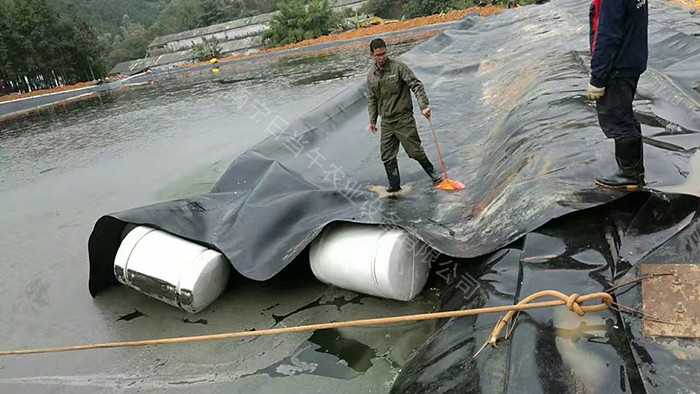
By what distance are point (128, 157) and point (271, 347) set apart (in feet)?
26.8

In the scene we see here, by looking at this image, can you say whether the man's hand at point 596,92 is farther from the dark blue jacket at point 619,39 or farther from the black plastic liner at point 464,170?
the black plastic liner at point 464,170

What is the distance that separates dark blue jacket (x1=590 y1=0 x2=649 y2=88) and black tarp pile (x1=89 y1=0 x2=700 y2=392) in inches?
23.0

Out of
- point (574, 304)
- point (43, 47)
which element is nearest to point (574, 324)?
point (574, 304)

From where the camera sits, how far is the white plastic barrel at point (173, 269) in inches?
160

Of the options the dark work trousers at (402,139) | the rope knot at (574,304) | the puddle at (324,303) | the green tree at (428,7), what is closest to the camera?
the rope knot at (574,304)

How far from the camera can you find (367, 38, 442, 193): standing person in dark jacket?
15.5 feet

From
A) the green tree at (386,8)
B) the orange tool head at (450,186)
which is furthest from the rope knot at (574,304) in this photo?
the green tree at (386,8)

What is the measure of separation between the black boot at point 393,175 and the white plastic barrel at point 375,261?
3.89 feet

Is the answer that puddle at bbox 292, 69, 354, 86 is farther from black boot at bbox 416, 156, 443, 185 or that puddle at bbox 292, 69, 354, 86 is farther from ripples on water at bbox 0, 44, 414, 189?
black boot at bbox 416, 156, 443, 185

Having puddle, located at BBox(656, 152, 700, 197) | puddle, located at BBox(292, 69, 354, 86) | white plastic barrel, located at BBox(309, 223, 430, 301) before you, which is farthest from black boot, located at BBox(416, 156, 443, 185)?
puddle, located at BBox(292, 69, 354, 86)

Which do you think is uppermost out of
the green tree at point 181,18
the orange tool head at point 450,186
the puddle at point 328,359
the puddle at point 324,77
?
the green tree at point 181,18

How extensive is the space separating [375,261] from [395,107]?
1.84m

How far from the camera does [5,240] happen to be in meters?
6.73

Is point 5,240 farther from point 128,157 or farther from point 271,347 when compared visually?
point 271,347
